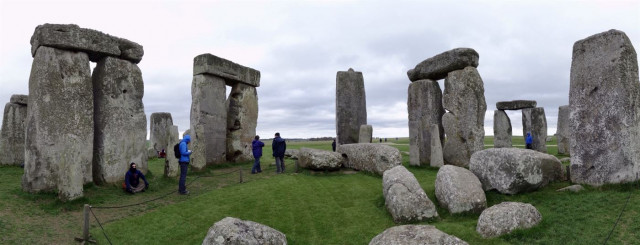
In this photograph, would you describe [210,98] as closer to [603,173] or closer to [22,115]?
[22,115]

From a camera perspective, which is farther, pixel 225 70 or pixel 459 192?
pixel 225 70

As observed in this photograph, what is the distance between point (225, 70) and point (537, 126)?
1829 centimetres

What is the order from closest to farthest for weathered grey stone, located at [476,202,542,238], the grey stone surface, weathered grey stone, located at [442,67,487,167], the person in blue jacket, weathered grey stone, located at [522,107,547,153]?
1. weathered grey stone, located at [476,202,542,238]
2. the person in blue jacket
3. weathered grey stone, located at [442,67,487,167]
4. the grey stone surface
5. weathered grey stone, located at [522,107,547,153]

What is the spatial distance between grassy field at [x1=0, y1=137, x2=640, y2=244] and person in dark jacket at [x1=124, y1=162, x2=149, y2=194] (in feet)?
0.93

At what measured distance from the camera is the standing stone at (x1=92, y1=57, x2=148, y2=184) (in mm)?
11969

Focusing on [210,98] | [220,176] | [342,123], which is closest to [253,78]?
[210,98]

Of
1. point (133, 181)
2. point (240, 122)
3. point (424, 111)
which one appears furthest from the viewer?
point (240, 122)

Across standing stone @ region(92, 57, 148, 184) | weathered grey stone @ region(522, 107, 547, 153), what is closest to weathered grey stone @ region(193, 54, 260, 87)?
standing stone @ region(92, 57, 148, 184)

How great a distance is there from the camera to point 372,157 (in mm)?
13320

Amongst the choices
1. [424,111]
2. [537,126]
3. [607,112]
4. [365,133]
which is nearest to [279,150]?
[365,133]

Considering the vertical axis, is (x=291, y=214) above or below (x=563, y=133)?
below

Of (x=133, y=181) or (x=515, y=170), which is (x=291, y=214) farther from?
(x=133, y=181)

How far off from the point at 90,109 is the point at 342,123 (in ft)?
34.5

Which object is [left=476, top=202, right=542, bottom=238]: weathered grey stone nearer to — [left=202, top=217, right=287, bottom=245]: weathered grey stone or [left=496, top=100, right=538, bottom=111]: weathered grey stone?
[left=202, top=217, right=287, bottom=245]: weathered grey stone
